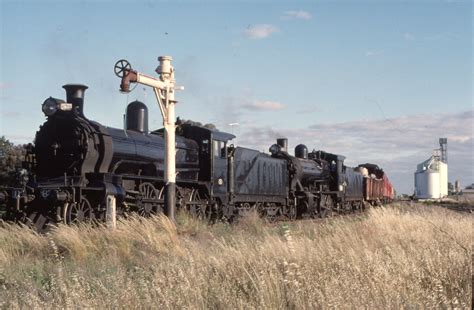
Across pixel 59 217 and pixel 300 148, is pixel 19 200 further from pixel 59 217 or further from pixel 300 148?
pixel 300 148

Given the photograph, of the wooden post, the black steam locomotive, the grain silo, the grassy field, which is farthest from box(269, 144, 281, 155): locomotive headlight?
the grain silo

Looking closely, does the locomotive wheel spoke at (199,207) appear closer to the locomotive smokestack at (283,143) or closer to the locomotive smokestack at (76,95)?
the locomotive smokestack at (76,95)

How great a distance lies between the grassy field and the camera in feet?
20.9

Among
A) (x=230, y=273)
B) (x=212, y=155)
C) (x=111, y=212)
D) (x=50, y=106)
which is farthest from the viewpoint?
(x=212, y=155)

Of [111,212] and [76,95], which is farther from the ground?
[76,95]

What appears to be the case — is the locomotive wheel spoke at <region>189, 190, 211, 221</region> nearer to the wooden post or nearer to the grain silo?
the wooden post

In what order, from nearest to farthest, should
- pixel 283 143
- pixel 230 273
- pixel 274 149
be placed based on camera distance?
pixel 230 273, pixel 274 149, pixel 283 143

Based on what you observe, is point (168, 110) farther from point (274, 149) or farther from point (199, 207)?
point (274, 149)

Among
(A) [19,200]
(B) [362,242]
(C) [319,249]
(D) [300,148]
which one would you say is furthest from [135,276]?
(D) [300,148]

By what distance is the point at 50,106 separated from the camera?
665 inches

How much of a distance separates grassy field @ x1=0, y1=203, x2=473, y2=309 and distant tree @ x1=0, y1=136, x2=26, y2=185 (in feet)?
68.3

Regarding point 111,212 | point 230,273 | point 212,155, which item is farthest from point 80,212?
point 230,273

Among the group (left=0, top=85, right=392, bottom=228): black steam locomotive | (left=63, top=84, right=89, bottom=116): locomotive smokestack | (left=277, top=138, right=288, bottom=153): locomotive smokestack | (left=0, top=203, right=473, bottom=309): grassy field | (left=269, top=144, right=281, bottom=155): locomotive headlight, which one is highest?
(left=63, top=84, right=89, bottom=116): locomotive smokestack

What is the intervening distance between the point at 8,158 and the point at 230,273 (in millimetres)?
28743
